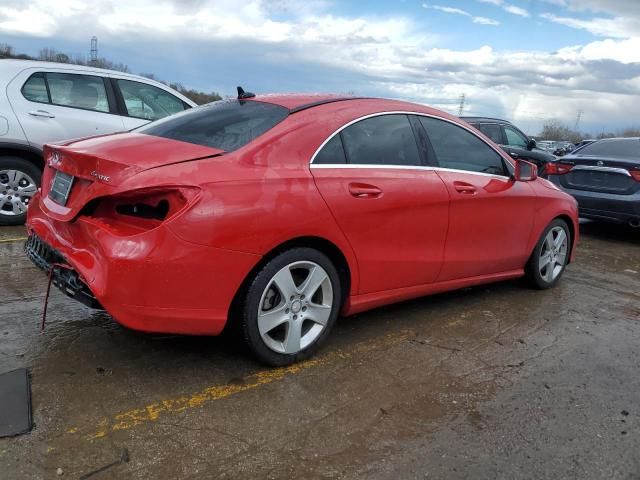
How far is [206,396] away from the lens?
9.96 feet

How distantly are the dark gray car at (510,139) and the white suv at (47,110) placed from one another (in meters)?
6.44

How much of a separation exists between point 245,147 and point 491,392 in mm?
1938

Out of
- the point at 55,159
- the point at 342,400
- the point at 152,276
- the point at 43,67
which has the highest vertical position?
the point at 43,67

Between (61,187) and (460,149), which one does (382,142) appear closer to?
(460,149)

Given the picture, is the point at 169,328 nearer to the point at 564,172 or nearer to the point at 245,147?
the point at 245,147

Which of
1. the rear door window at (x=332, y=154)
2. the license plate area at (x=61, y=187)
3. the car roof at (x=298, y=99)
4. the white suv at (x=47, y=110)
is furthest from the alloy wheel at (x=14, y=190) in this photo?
the rear door window at (x=332, y=154)

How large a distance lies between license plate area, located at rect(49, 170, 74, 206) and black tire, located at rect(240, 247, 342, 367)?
45.2 inches

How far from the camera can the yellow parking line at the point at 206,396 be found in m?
2.71

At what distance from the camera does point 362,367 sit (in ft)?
11.5

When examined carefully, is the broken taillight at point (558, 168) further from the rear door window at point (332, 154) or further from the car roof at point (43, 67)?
the rear door window at point (332, 154)

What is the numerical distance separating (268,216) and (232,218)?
21cm

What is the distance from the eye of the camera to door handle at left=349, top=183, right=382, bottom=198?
138 inches

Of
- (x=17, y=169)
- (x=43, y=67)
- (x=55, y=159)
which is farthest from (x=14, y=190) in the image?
(x=55, y=159)

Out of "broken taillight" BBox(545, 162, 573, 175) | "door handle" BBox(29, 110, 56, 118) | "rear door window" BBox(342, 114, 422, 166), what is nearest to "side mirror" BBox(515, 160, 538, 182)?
"rear door window" BBox(342, 114, 422, 166)
